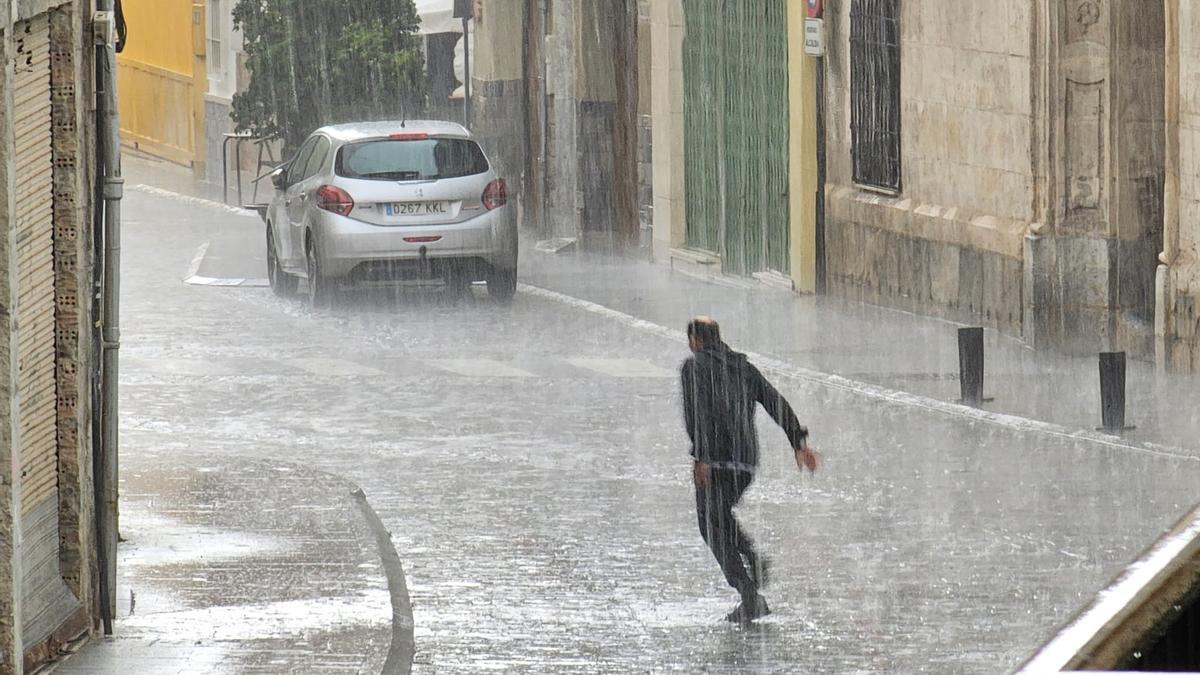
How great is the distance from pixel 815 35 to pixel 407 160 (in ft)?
13.0

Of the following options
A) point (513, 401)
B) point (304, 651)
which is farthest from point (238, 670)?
point (513, 401)

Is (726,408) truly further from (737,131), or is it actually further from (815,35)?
(737,131)

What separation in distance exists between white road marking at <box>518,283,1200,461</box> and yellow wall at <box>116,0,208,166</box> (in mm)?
23848

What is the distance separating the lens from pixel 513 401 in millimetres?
16281

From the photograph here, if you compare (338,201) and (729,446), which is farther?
(338,201)

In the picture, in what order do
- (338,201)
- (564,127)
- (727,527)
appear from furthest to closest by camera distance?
(564,127)
(338,201)
(727,527)

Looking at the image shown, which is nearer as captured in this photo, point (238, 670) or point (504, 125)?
point (238, 670)

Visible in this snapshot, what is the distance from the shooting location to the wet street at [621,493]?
9.53 meters

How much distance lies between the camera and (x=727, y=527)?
9891mm

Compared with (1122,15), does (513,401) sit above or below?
below

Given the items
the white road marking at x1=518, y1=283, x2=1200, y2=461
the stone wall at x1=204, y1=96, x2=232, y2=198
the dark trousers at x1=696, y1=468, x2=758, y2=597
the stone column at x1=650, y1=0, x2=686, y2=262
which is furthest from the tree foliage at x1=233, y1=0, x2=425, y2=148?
the dark trousers at x1=696, y1=468, x2=758, y2=597

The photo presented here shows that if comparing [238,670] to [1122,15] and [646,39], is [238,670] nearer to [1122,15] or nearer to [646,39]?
[1122,15]

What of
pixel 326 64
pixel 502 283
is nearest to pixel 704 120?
pixel 502 283

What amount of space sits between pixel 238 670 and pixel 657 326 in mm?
11848
